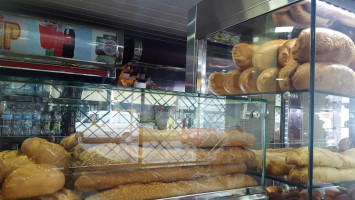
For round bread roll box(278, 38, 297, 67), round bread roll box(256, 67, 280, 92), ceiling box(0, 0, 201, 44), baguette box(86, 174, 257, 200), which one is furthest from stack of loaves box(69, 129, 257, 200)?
ceiling box(0, 0, 201, 44)

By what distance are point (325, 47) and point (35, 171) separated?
974 mm

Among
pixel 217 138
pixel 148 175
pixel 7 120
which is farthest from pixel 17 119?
pixel 217 138

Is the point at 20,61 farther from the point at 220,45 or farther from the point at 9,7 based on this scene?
the point at 220,45

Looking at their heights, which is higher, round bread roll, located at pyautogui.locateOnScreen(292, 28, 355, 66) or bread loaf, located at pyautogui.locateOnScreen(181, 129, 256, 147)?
round bread roll, located at pyautogui.locateOnScreen(292, 28, 355, 66)

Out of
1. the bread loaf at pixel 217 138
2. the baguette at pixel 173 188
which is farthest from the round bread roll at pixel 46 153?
the bread loaf at pixel 217 138

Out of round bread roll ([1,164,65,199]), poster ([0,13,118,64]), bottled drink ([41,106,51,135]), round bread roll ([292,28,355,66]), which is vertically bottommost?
round bread roll ([1,164,65,199])

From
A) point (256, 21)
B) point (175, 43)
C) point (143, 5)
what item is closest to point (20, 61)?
point (143, 5)

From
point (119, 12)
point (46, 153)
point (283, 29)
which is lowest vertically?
point (46, 153)

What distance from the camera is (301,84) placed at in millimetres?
964

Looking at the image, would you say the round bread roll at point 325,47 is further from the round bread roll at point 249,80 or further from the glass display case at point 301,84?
the round bread roll at point 249,80

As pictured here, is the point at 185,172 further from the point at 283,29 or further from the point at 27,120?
the point at 283,29

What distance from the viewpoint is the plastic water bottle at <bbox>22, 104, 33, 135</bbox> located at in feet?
2.47

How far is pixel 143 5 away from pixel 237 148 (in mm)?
1949

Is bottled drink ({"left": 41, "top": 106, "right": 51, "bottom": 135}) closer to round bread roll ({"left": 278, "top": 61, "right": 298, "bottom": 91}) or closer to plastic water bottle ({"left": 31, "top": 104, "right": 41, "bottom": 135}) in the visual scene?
plastic water bottle ({"left": 31, "top": 104, "right": 41, "bottom": 135})
